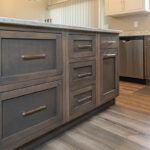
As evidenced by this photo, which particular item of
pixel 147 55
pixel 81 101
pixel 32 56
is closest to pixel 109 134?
pixel 81 101

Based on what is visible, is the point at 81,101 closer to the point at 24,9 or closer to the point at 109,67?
the point at 109,67

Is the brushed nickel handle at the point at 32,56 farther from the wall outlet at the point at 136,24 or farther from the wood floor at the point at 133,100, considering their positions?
the wall outlet at the point at 136,24

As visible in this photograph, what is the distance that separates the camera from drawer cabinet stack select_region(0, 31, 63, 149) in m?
1.00

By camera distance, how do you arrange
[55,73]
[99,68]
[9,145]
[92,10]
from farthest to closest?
[92,10] → [99,68] → [55,73] → [9,145]

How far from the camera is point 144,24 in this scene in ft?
11.6

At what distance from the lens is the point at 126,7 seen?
3398mm

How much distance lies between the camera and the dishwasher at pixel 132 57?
3.15m

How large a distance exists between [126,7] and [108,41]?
1.93 meters

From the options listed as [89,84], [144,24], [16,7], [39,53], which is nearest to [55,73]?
[39,53]

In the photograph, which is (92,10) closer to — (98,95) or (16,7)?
(16,7)

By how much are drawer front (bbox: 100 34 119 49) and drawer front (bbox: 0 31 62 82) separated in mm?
628

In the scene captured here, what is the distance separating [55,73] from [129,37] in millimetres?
2400

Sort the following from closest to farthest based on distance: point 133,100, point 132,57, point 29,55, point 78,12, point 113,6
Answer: point 29,55, point 133,100, point 132,57, point 113,6, point 78,12

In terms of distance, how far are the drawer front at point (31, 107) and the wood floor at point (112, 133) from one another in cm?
19
